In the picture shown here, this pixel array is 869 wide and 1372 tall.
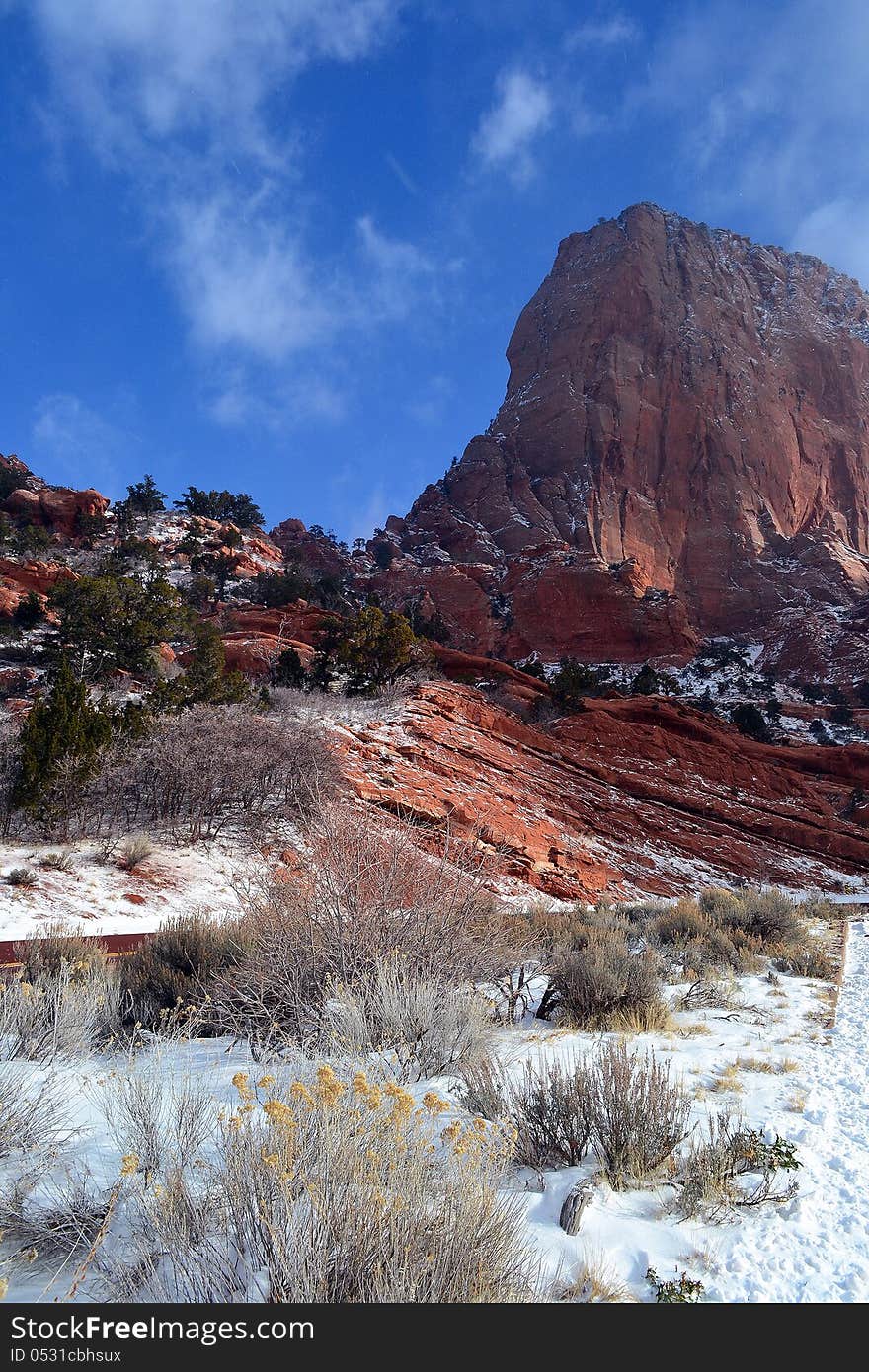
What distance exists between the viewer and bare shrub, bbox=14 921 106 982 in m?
5.27

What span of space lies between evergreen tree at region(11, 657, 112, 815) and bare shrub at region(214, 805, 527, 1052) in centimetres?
702

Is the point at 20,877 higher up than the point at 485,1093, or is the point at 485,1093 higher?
the point at 485,1093

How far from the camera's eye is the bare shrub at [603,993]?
5.89m

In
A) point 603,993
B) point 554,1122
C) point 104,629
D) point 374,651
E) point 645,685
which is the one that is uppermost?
point 645,685

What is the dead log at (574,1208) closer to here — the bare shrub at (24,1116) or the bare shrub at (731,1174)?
the bare shrub at (731,1174)

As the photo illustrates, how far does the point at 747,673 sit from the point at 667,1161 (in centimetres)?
6227

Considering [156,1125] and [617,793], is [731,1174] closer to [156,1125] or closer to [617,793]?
[156,1125]

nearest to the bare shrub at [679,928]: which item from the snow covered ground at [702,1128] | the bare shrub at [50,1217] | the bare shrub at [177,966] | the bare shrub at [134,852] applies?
Result: the snow covered ground at [702,1128]

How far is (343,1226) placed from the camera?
80.3 inches

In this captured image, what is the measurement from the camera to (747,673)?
59750 mm

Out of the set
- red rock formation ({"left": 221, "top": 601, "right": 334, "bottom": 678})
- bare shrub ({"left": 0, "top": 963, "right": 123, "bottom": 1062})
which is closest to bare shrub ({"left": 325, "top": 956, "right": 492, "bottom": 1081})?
bare shrub ({"left": 0, "top": 963, "right": 123, "bottom": 1062})

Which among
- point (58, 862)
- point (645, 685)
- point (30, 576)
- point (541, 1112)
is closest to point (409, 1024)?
point (541, 1112)

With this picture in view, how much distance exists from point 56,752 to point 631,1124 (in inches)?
430

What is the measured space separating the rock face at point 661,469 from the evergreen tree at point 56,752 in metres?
52.4
